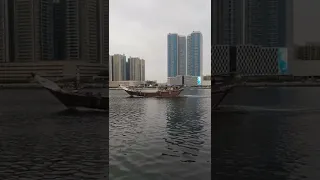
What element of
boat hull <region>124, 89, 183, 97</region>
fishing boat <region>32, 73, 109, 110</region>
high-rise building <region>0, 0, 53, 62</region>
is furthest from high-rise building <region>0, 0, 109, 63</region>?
boat hull <region>124, 89, 183, 97</region>

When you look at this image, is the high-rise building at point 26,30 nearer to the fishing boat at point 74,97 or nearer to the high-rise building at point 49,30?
the high-rise building at point 49,30

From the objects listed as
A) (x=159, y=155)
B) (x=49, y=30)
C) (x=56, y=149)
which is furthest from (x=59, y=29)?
(x=159, y=155)

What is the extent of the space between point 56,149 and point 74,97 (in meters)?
4.96

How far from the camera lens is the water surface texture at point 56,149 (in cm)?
299

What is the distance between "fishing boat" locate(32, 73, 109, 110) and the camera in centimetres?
869

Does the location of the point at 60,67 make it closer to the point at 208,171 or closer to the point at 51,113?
the point at 51,113

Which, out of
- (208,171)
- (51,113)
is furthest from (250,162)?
(51,113)

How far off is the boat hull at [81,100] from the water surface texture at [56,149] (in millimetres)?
301

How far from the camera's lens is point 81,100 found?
352 inches

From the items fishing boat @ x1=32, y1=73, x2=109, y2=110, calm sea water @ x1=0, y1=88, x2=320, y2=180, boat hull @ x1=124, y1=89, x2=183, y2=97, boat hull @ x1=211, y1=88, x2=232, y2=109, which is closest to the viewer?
calm sea water @ x1=0, y1=88, x2=320, y2=180

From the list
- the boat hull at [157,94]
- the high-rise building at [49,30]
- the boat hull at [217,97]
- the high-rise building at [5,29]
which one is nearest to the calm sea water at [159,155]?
the high-rise building at [49,30]

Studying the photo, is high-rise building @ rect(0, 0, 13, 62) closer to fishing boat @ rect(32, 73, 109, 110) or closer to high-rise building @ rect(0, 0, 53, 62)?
high-rise building @ rect(0, 0, 53, 62)

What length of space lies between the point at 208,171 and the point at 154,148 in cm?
147

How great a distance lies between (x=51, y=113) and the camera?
28.6ft
